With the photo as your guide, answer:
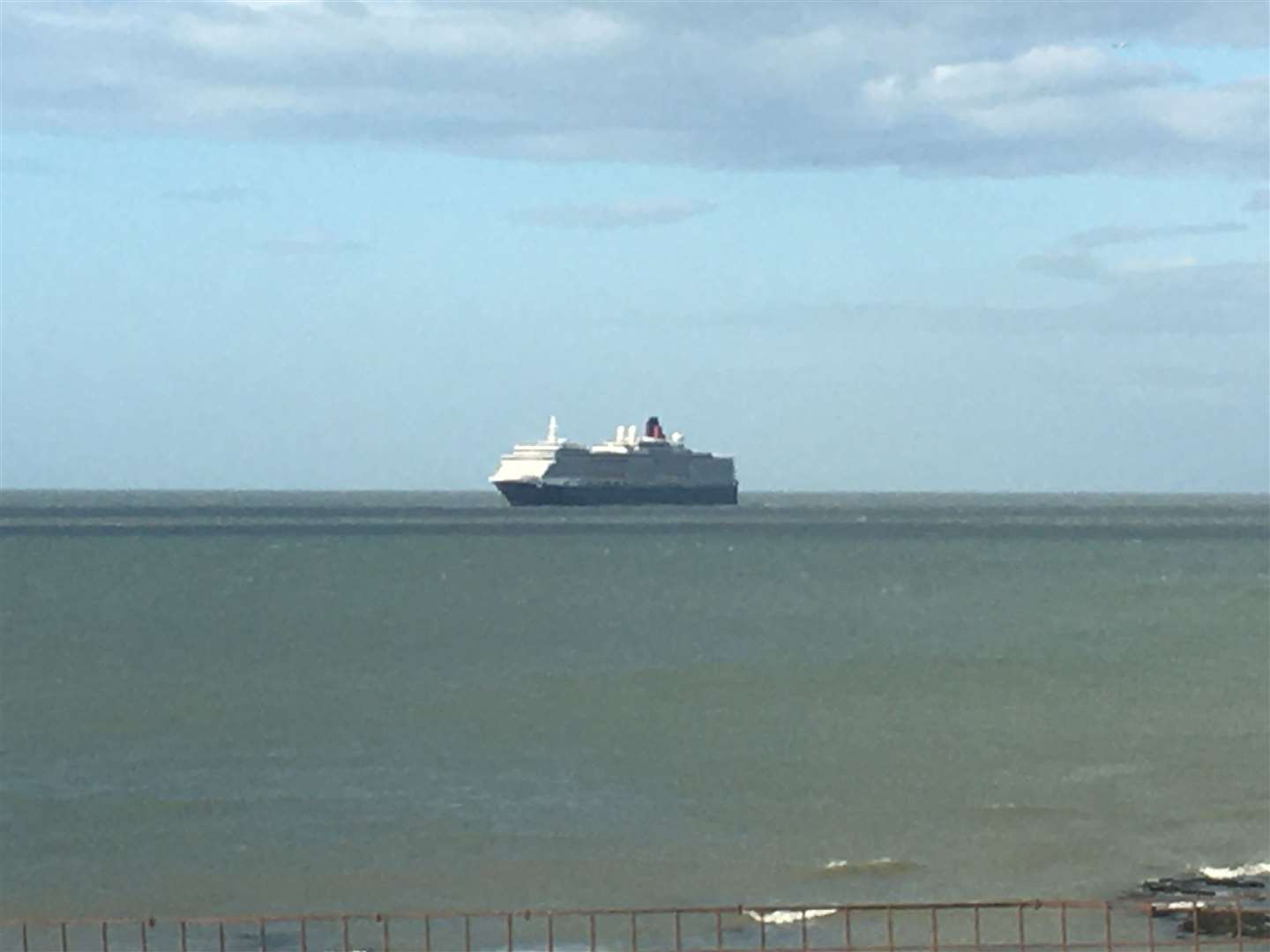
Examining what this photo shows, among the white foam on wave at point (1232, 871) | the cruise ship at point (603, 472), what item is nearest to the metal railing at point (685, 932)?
the white foam on wave at point (1232, 871)

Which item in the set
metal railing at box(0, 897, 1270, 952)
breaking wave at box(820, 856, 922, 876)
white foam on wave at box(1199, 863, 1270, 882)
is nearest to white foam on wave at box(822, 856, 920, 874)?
breaking wave at box(820, 856, 922, 876)

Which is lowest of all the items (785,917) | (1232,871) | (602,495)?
(1232,871)

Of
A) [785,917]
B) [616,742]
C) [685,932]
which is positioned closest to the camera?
[685,932]

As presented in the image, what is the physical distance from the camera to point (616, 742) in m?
25.7

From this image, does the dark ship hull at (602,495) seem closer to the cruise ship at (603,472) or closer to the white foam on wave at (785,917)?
the cruise ship at (603,472)

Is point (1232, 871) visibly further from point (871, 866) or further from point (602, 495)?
point (602, 495)

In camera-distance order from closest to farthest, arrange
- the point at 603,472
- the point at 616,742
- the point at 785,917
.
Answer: the point at 785,917 → the point at 616,742 → the point at 603,472

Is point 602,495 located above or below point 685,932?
above

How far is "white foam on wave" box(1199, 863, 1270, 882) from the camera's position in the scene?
17.1 metres

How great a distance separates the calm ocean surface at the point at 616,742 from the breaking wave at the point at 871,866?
0.06 meters

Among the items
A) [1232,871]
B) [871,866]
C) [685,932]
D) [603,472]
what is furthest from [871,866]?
[603,472]

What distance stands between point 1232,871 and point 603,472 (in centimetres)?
11405

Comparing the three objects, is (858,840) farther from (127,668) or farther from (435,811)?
(127,668)

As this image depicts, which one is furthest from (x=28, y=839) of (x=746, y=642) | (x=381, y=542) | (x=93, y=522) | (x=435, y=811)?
(x=93, y=522)
